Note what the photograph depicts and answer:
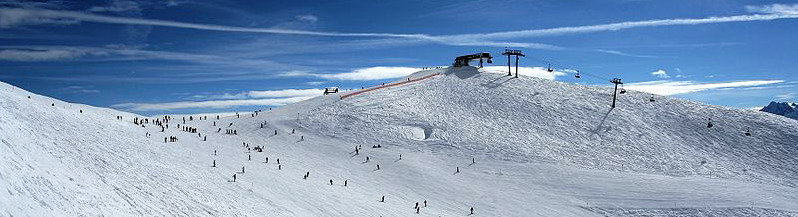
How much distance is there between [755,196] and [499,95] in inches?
1440

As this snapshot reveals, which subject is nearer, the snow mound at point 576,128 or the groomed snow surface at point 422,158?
the groomed snow surface at point 422,158

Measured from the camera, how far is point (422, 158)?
4981 cm

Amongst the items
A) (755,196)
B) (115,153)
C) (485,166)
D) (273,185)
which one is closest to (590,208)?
(485,166)

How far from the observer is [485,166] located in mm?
48656

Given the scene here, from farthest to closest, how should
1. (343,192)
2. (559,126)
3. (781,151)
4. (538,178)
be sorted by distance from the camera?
1. (559,126)
2. (781,151)
3. (538,178)
4. (343,192)

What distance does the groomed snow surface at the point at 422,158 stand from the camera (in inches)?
994

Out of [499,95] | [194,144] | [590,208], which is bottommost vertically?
[590,208]

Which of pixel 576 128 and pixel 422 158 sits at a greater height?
pixel 576 128

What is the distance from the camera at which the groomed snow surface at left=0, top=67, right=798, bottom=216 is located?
994 inches

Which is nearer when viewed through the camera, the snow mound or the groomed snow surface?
the groomed snow surface

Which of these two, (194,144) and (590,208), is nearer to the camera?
(590,208)

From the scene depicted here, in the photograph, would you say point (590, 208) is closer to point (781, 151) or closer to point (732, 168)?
point (732, 168)

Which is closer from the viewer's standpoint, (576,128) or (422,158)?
(422,158)

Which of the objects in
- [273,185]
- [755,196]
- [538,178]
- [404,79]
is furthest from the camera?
[404,79]
